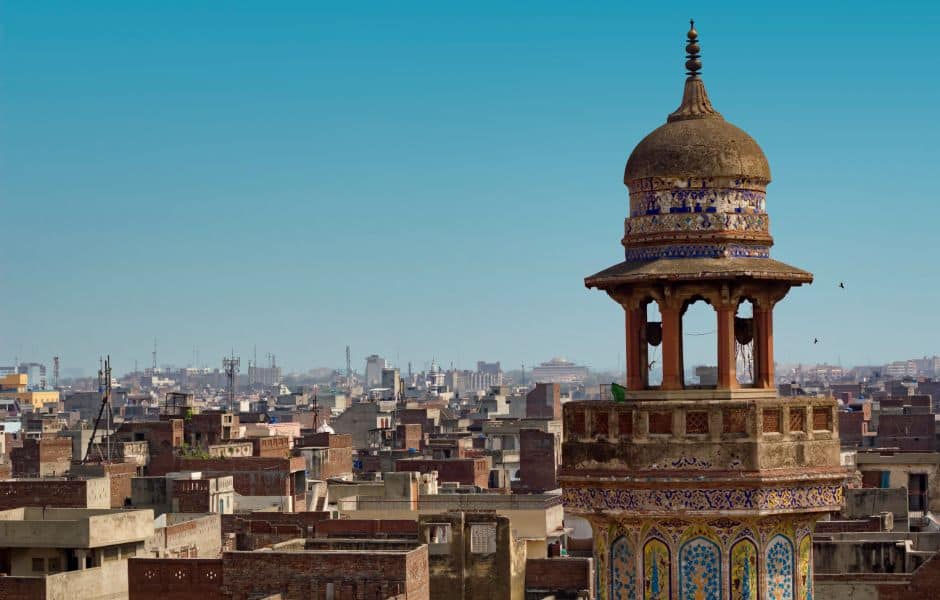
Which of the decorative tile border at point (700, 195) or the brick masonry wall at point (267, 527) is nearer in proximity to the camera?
the decorative tile border at point (700, 195)

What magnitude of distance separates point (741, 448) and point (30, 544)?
2681cm

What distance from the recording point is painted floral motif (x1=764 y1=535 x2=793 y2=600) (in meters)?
9.52

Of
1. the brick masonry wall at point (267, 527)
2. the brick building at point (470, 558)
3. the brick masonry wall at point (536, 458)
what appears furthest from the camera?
the brick masonry wall at point (536, 458)

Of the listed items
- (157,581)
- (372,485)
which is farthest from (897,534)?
(372,485)

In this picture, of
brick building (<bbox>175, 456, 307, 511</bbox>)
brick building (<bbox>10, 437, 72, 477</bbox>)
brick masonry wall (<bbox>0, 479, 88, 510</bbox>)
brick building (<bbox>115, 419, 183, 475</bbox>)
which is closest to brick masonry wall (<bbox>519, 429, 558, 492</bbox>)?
brick building (<bbox>115, 419, 183, 475</bbox>)

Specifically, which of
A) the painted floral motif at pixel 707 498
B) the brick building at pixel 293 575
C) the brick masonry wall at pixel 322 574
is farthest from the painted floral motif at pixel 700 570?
the brick masonry wall at pixel 322 574

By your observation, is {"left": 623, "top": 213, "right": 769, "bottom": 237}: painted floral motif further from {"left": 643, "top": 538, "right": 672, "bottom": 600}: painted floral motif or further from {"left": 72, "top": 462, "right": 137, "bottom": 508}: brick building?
→ {"left": 72, "top": 462, "right": 137, "bottom": 508}: brick building

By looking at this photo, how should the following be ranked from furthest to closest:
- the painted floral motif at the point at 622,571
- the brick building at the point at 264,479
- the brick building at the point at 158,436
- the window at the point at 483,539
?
the brick building at the point at 158,436
the brick building at the point at 264,479
the window at the point at 483,539
the painted floral motif at the point at 622,571

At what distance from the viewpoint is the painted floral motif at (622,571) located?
960 cm

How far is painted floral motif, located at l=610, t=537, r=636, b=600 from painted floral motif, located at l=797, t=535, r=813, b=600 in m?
0.78

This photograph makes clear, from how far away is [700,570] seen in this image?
947 centimetres

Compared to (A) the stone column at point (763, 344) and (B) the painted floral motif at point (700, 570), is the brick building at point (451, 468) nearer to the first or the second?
(A) the stone column at point (763, 344)

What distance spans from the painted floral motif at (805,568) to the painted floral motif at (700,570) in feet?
1.44

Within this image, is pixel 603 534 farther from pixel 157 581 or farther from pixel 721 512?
pixel 157 581
